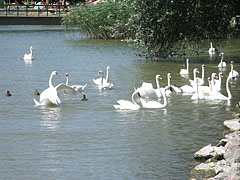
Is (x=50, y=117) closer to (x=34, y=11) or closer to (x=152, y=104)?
(x=152, y=104)

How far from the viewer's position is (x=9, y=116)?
16.3m

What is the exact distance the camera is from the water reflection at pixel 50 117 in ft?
49.6

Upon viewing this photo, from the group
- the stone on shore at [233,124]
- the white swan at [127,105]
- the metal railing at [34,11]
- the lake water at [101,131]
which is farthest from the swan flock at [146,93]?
the metal railing at [34,11]

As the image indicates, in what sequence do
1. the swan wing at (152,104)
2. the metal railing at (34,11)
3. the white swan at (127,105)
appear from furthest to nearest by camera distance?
the metal railing at (34,11)
the swan wing at (152,104)
the white swan at (127,105)

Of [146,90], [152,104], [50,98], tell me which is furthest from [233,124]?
[50,98]

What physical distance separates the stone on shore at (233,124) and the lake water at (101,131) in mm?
179

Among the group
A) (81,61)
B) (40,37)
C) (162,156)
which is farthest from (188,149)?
(40,37)

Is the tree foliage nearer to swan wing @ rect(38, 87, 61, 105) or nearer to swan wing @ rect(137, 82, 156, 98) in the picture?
swan wing @ rect(137, 82, 156, 98)

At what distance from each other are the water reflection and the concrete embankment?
14.3 ft

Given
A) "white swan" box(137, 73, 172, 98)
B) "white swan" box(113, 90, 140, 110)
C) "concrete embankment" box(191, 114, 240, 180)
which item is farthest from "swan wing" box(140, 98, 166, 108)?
"concrete embankment" box(191, 114, 240, 180)

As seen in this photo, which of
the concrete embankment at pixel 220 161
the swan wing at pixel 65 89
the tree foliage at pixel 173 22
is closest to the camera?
the concrete embankment at pixel 220 161

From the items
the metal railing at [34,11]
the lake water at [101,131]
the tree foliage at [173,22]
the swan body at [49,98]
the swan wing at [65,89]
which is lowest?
the lake water at [101,131]

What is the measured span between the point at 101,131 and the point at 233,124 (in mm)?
3082

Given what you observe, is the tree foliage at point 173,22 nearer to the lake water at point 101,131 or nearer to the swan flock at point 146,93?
the lake water at point 101,131
